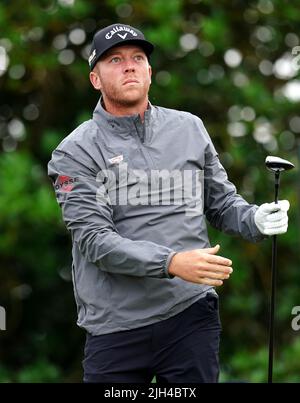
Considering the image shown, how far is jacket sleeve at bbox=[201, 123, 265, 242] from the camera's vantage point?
4.81 m

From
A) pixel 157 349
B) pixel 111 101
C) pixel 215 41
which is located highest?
pixel 215 41

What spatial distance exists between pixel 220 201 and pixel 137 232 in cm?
45

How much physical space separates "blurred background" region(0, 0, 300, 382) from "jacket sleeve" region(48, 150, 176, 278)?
6.14 m

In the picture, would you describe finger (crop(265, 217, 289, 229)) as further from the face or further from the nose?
the nose

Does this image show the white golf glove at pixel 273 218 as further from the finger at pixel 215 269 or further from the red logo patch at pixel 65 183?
the red logo patch at pixel 65 183

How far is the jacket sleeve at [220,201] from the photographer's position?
4.81m

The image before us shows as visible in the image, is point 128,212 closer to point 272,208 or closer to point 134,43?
point 272,208

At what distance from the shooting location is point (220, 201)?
4918 mm

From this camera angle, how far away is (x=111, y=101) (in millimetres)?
4875

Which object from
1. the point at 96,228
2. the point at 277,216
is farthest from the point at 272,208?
the point at 96,228

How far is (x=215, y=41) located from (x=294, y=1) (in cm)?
105

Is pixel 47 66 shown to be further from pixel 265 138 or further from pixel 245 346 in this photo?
pixel 245 346

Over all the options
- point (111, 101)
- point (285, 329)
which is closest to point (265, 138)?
point (285, 329)

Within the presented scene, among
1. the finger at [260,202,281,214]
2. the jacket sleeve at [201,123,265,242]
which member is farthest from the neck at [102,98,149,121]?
the finger at [260,202,281,214]
